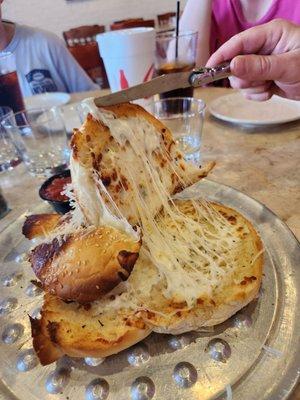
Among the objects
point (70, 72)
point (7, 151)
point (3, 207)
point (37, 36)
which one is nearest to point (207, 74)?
point (3, 207)

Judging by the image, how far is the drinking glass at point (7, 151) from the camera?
163 centimetres

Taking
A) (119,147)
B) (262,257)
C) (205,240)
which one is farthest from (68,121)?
(262,257)

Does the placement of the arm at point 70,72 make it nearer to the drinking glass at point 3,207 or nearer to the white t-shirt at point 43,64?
the white t-shirt at point 43,64

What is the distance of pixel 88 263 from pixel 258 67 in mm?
824

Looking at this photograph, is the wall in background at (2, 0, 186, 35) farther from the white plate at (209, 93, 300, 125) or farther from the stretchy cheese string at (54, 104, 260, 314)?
the stretchy cheese string at (54, 104, 260, 314)

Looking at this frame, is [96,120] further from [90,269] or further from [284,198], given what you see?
[284,198]

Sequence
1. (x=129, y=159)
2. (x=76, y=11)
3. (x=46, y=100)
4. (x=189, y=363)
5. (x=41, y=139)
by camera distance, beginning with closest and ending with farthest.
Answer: (x=189, y=363) < (x=129, y=159) < (x=41, y=139) < (x=46, y=100) < (x=76, y=11)

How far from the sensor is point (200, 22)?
8.12ft

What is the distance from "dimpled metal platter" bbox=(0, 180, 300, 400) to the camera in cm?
66

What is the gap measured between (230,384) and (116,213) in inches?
16.8

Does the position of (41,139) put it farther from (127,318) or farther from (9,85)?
(127,318)

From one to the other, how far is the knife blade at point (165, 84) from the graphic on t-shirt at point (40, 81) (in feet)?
6.63

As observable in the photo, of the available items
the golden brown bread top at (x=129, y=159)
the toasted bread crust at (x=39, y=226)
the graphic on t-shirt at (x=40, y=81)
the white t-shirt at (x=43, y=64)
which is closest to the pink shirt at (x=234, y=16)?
the white t-shirt at (x=43, y=64)

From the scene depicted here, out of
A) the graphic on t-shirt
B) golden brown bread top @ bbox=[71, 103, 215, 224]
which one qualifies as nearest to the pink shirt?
the graphic on t-shirt
